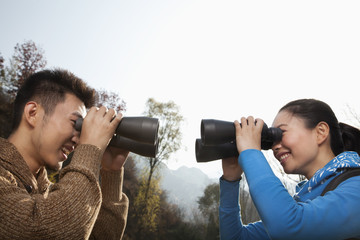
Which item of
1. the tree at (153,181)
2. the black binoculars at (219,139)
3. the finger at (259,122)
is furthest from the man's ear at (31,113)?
the tree at (153,181)

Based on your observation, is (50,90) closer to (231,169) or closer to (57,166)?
(57,166)

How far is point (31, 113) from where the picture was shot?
1456 mm

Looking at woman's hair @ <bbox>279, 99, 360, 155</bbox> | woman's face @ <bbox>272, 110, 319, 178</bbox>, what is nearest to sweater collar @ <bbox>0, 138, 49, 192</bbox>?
woman's face @ <bbox>272, 110, 319, 178</bbox>

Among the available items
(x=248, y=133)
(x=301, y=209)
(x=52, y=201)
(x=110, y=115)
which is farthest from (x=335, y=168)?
(x=52, y=201)

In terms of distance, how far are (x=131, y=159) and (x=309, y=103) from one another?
19.7 meters

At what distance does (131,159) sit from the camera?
20.4 metres

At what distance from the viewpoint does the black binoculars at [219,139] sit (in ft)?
4.39

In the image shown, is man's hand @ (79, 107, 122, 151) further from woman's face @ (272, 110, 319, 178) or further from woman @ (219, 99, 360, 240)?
woman's face @ (272, 110, 319, 178)

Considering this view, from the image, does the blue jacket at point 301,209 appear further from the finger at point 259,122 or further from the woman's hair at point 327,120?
the woman's hair at point 327,120

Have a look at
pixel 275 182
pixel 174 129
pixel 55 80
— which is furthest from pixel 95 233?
pixel 174 129

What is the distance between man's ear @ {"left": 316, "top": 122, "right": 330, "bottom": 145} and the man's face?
145 centimetres

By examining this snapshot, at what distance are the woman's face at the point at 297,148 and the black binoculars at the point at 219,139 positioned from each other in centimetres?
6

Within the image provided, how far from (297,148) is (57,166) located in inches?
55.7

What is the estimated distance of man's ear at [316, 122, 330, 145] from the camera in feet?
4.94
